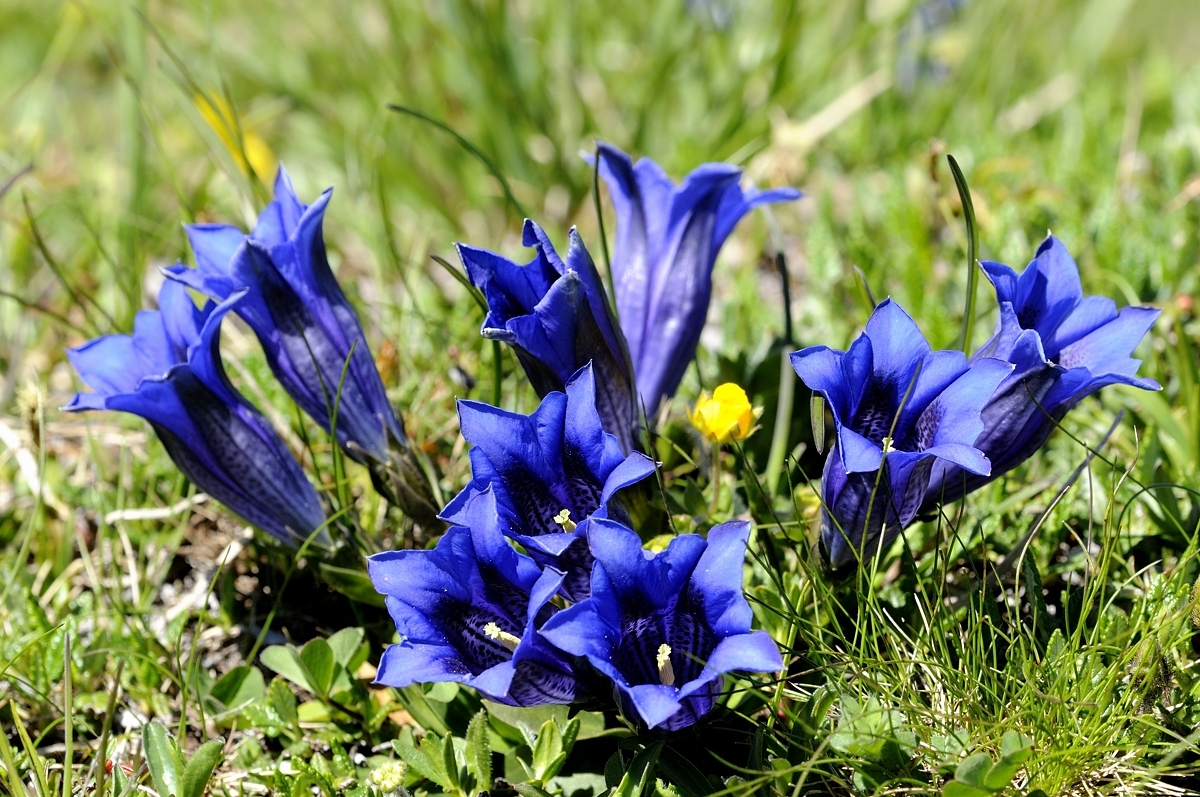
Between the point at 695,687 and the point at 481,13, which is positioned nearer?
the point at 695,687

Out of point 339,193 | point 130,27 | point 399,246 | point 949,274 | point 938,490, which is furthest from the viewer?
point 339,193

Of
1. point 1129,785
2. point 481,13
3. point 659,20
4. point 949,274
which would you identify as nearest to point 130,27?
point 481,13

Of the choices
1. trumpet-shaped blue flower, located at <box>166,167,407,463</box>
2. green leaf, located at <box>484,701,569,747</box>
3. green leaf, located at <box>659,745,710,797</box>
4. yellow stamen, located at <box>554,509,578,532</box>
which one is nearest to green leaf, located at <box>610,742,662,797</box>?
green leaf, located at <box>659,745,710,797</box>

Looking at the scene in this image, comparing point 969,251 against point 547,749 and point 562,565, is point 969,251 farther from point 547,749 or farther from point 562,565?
point 547,749

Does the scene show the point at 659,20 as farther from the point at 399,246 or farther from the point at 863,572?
the point at 863,572

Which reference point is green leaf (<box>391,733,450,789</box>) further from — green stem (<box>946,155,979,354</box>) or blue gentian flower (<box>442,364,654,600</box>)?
green stem (<box>946,155,979,354</box>)

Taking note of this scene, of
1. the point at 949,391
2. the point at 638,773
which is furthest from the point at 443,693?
the point at 949,391
